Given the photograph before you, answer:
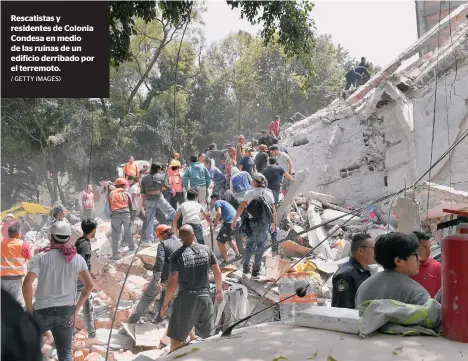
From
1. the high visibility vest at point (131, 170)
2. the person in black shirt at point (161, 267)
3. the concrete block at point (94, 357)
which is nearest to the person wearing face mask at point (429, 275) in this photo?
the person in black shirt at point (161, 267)

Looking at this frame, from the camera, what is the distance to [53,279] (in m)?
4.91

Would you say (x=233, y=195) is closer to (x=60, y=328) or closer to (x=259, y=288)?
(x=259, y=288)

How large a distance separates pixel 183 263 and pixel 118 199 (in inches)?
169

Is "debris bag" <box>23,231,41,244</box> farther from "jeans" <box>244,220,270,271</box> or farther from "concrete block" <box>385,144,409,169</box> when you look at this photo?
"concrete block" <box>385,144,409,169</box>

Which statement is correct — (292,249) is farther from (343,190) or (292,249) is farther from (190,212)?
(343,190)

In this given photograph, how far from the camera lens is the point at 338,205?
1284cm

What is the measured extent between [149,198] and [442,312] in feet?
23.9

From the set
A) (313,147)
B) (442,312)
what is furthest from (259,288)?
(313,147)

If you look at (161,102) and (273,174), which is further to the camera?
(161,102)

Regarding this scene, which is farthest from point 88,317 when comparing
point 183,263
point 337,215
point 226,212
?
point 337,215

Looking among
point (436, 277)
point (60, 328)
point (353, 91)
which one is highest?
point (353, 91)

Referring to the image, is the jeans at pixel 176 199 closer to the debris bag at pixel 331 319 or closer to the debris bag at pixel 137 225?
the debris bag at pixel 137 225

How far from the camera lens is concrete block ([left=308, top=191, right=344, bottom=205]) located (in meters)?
12.6

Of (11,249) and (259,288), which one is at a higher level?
(11,249)
